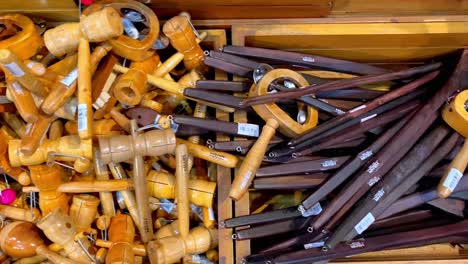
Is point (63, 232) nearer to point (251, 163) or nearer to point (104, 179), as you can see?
point (104, 179)

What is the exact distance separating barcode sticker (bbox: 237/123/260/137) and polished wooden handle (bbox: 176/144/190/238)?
6.6 inches

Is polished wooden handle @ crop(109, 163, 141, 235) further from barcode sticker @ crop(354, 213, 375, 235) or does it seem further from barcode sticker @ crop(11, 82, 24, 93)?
barcode sticker @ crop(354, 213, 375, 235)

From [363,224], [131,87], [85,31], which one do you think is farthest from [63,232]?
[363,224]

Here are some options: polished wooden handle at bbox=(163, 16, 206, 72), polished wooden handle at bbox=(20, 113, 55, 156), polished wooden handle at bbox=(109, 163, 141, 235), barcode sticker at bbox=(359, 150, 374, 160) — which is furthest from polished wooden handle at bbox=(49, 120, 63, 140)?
barcode sticker at bbox=(359, 150, 374, 160)

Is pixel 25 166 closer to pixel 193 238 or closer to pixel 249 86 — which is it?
pixel 193 238

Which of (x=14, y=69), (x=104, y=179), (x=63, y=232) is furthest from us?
(x=104, y=179)

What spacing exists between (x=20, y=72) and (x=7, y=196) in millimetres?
376

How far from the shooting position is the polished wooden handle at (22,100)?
→ 135 cm

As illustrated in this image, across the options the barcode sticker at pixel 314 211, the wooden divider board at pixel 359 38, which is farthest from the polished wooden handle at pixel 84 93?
the barcode sticker at pixel 314 211

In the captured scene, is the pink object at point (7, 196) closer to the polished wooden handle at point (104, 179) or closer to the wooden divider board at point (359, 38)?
the polished wooden handle at point (104, 179)

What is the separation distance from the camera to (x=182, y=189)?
140 centimetres

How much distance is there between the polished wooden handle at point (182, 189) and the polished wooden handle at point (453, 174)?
0.65 meters

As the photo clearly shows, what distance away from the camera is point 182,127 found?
148cm

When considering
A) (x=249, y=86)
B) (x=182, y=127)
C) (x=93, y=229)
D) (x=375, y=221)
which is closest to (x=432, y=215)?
(x=375, y=221)
